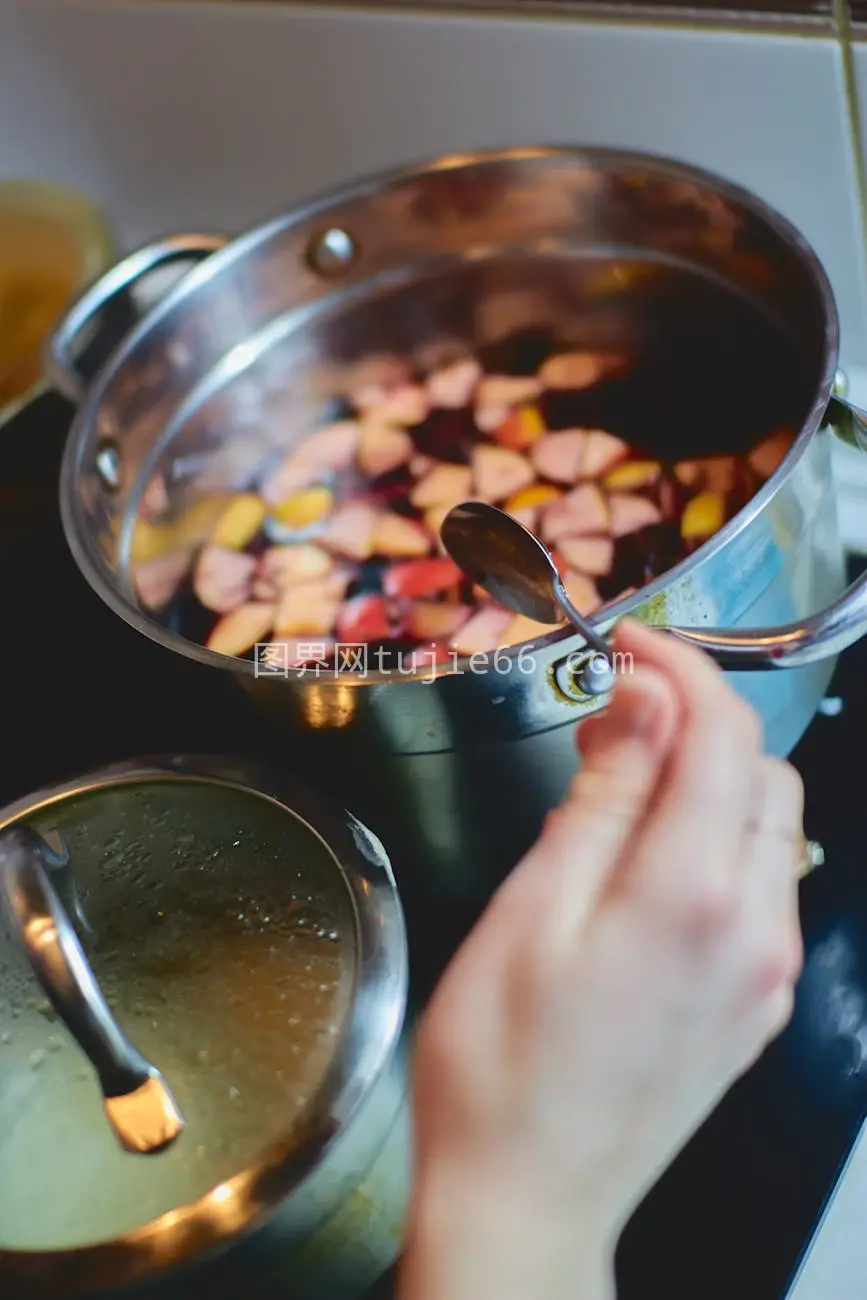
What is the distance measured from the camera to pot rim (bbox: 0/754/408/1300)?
373 millimetres

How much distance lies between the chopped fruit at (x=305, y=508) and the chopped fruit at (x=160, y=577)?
0.19 ft

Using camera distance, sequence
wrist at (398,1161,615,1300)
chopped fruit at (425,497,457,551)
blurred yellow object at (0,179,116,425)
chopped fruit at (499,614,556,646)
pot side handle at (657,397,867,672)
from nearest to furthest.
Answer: wrist at (398,1161,615,1300) < pot side handle at (657,397,867,672) < chopped fruit at (499,614,556,646) < chopped fruit at (425,497,457,551) < blurred yellow object at (0,179,116,425)

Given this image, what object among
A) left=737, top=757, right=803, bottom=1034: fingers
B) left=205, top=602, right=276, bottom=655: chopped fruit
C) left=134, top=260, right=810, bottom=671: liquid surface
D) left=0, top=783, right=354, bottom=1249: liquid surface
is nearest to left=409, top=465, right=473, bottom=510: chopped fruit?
left=134, top=260, right=810, bottom=671: liquid surface

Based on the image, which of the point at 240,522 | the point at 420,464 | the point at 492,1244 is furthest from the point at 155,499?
the point at 492,1244

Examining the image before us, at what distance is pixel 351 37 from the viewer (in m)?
0.74

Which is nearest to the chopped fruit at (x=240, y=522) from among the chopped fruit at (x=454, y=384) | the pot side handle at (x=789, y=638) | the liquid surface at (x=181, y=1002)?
the chopped fruit at (x=454, y=384)

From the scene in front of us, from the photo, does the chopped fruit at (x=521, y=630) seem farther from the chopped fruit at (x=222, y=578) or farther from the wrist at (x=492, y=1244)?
the wrist at (x=492, y=1244)

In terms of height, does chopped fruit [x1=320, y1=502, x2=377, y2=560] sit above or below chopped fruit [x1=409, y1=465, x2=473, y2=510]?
below

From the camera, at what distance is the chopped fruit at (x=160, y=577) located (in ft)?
2.13

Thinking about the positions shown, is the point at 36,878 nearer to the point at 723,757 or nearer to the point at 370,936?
the point at 370,936

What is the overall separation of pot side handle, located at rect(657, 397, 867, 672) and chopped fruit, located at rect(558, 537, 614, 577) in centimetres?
19

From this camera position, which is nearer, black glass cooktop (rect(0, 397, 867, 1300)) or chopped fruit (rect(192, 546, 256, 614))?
black glass cooktop (rect(0, 397, 867, 1300))

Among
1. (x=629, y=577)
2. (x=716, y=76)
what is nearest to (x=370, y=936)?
(x=629, y=577)

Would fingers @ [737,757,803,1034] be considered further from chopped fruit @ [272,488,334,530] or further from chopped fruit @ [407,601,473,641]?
chopped fruit @ [272,488,334,530]
